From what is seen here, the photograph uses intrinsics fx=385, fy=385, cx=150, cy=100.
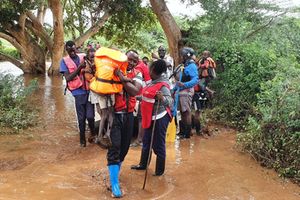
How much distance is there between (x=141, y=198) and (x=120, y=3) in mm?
14922

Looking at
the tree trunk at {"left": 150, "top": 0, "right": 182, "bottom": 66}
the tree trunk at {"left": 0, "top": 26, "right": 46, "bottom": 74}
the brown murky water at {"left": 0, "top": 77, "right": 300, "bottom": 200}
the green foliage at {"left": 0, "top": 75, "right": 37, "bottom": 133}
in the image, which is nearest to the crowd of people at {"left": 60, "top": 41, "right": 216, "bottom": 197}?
the brown murky water at {"left": 0, "top": 77, "right": 300, "bottom": 200}

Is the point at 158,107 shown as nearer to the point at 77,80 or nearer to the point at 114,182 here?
the point at 114,182

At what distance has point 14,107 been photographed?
340 inches

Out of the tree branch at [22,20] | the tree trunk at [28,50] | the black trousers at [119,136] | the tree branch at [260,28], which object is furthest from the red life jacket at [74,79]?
the tree trunk at [28,50]

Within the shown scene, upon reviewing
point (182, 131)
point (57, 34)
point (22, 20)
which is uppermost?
point (22, 20)

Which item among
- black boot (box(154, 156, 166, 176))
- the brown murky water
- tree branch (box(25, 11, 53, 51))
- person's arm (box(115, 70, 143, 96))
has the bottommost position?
the brown murky water

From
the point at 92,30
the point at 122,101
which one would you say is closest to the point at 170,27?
the point at 122,101

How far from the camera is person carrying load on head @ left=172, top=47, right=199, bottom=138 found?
6875 millimetres

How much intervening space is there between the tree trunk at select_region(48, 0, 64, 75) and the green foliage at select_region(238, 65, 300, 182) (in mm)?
13597

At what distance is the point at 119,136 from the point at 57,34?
1550cm

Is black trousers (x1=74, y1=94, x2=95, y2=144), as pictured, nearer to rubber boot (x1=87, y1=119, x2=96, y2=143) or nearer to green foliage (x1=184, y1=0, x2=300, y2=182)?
rubber boot (x1=87, y1=119, x2=96, y2=143)

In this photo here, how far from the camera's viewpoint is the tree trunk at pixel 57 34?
59.1 feet

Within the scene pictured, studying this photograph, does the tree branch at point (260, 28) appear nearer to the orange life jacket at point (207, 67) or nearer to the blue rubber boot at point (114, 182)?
the orange life jacket at point (207, 67)

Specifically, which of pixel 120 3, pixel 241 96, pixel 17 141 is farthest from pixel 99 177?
pixel 120 3
